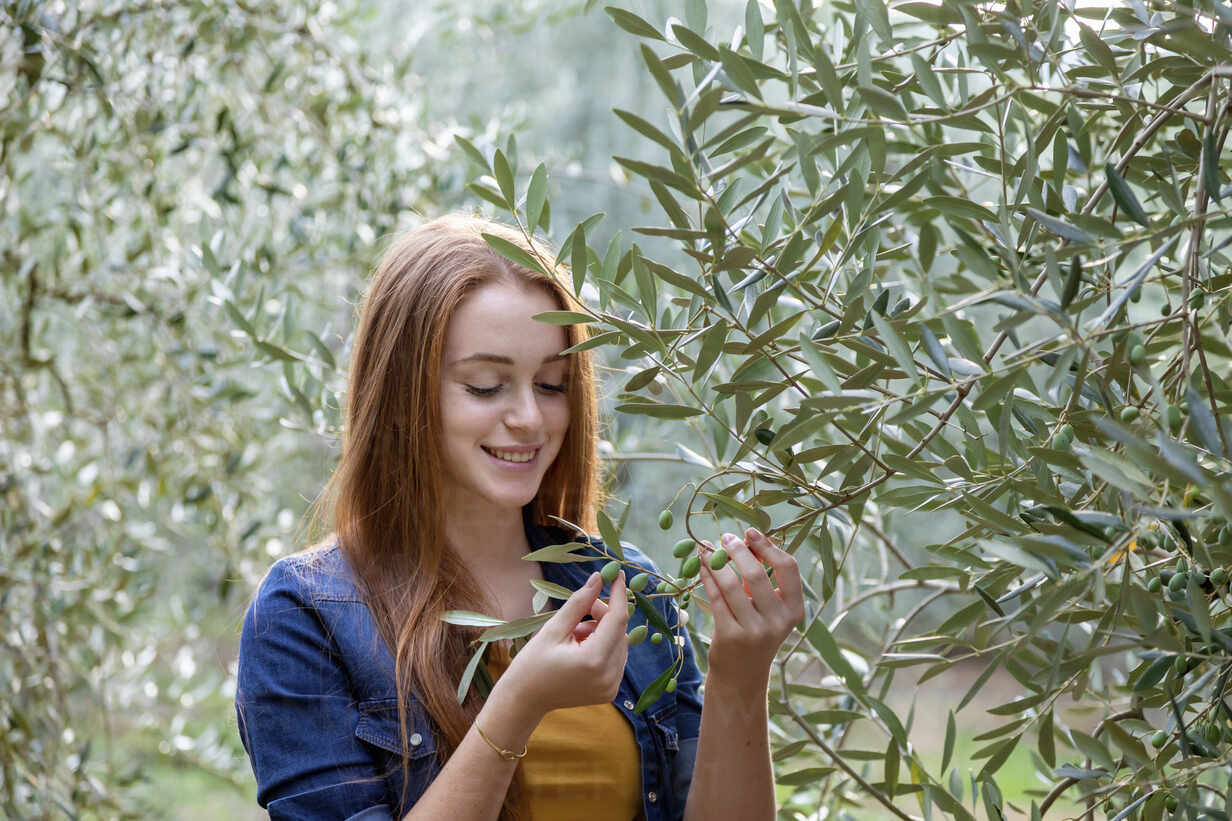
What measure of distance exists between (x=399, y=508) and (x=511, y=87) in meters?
4.68

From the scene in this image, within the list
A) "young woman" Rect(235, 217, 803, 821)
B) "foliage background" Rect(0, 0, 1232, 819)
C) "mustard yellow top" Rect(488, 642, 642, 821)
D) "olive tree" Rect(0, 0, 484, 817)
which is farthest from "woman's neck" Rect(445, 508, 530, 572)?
"olive tree" Rect(0, 0, 484, 817)

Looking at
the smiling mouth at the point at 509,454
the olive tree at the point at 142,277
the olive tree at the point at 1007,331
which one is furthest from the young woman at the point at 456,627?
the olive tree at the point at 142,277

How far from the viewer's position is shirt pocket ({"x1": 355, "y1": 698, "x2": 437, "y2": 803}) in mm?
1366

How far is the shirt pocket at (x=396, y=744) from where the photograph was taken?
4.48 ft

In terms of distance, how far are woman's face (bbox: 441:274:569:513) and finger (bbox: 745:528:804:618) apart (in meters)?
0.35

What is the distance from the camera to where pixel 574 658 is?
1.13 m

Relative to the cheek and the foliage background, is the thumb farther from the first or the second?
the cheek

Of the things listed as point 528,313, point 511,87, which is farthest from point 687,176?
point 511,87

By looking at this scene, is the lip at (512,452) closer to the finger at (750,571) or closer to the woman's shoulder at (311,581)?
the woman's shoulder at (311,581)

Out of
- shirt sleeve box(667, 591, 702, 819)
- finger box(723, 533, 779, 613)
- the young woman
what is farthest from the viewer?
shirt sleeve box(667, 591, 702, 819)

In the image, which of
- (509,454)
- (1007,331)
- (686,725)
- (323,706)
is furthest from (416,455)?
(1007,331)

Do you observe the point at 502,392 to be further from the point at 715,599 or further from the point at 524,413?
the point at 715,599

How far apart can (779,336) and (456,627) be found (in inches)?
26.2

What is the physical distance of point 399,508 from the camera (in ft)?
5.00
